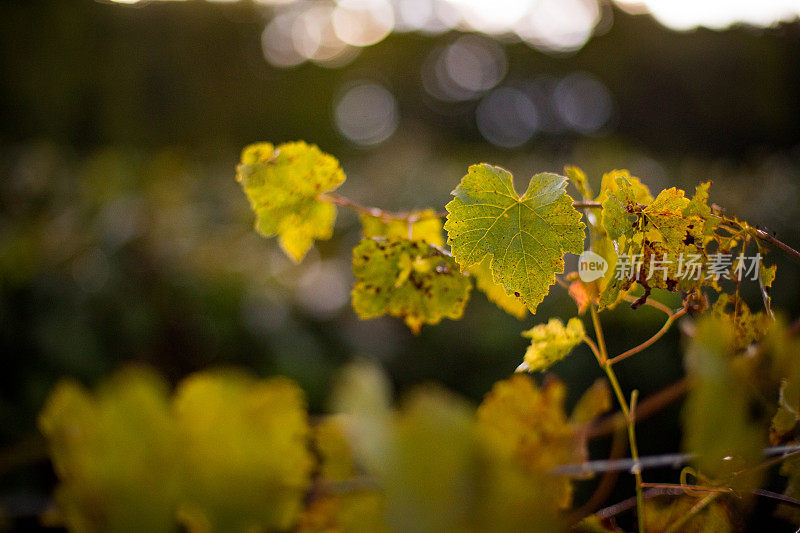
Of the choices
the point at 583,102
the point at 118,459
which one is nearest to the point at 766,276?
the point at 118,459

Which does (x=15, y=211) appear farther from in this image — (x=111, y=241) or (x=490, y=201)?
(x=490, y=201)

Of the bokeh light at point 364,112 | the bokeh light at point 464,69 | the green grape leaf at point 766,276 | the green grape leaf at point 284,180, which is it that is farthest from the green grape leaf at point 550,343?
the bokeh light at point 464,69

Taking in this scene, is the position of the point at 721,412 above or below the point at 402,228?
below

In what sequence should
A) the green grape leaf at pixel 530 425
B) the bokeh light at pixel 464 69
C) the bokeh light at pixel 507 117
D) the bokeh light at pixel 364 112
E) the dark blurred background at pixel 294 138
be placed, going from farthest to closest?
the bokeh light at pixel 364 112 < the bokeh light at pixel 464 69 < the bokeh light at pixel 507 117 < the dark blurred background at pixel 294 138 < the green grape leaf at pixel 530 425

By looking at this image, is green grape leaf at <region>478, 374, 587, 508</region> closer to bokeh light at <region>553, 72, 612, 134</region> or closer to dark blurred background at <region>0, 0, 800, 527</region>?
dark blurred background at <region>0, 0, 800, 527</region>

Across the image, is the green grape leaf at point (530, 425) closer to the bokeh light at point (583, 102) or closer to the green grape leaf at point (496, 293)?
the green grape leaf at point (496, 293)

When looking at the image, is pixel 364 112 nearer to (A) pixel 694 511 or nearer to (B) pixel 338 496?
(B) pixel 338 496
